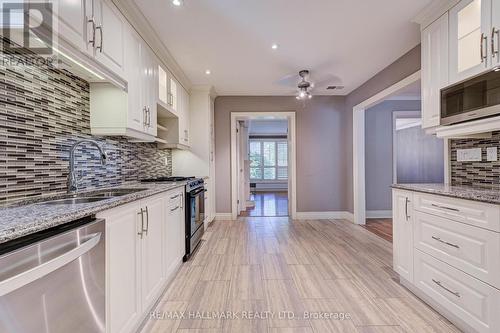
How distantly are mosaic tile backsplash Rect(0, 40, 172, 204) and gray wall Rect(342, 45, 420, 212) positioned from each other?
3617 millimetres

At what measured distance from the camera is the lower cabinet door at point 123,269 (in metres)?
1.28

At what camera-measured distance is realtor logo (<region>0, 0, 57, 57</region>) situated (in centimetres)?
113

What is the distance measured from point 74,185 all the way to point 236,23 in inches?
82.1

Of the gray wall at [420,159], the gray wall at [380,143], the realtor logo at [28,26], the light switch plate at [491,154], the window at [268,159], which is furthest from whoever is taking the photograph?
the window at [268,159]

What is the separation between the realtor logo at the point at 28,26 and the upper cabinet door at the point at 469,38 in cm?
283

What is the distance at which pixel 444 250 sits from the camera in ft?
5.60

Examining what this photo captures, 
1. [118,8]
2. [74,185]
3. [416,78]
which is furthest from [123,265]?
[416,78]

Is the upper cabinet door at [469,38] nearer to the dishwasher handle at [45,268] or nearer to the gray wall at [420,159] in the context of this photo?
the dishwasher handle at [45,268]

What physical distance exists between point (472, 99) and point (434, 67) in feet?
1.88

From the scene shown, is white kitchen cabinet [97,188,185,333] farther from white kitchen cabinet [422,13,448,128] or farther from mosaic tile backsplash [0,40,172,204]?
white kitchen cabinet [422,13,448,128]

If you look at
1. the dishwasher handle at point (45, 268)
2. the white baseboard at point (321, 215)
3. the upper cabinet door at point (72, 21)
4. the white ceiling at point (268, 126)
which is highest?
the white ceiling at point (268, 126)

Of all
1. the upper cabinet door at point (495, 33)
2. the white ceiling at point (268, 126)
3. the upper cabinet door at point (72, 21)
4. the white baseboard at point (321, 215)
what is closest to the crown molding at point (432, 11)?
the upper cabinet door at point (495, 33)

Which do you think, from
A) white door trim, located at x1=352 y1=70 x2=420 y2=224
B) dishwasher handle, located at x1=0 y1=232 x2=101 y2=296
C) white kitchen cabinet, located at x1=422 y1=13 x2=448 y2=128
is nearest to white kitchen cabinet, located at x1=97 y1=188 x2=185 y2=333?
dishwasher handle, located at x1=0 y1=232 x2=101 y2=296

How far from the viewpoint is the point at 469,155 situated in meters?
2.21
